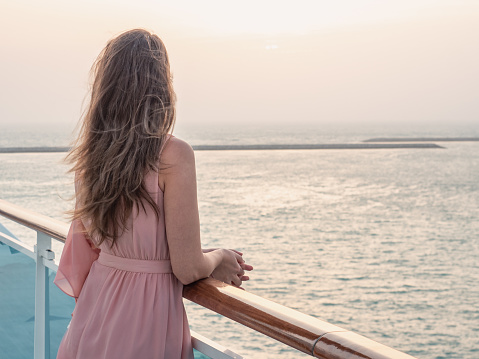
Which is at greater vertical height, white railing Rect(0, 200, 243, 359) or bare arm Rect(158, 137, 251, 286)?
bare arm Rect(158, 137, 251, 286)

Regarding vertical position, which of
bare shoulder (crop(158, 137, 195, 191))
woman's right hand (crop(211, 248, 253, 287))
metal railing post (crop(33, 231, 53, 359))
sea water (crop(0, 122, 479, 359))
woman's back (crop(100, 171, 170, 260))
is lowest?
sea water (crop(0, 122, 479, 359))

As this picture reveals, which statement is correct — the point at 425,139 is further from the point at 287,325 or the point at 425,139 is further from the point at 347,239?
the point at 287,325

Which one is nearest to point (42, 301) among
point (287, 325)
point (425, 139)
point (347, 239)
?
point (287, 325)

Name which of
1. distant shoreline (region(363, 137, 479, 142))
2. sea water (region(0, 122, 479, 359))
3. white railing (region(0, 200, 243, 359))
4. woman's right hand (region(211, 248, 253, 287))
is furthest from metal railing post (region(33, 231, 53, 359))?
distant shoreline (region(363, 137, 479, 142))

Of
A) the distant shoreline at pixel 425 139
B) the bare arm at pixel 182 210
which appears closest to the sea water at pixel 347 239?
the bare arm at pixel 182 210

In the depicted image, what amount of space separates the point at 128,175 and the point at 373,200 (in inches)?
1458

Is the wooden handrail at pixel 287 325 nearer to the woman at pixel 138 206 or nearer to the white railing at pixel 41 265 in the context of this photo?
the woman at pixel 138 206

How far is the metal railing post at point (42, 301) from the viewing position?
1681 millimetres

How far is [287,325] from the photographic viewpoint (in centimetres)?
91

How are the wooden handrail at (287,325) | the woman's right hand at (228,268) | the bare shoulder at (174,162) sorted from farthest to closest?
the woman's right hand at (228,268) < the bare shoulder at (174,162) < the wooden handrail at (287,325)

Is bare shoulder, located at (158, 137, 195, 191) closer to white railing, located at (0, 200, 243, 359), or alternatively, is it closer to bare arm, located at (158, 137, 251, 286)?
bare arm, located at (158, 137, 251, 286)

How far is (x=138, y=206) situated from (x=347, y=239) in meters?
24.2

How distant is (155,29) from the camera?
49.3 inches

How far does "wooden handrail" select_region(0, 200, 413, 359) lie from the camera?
78cm
